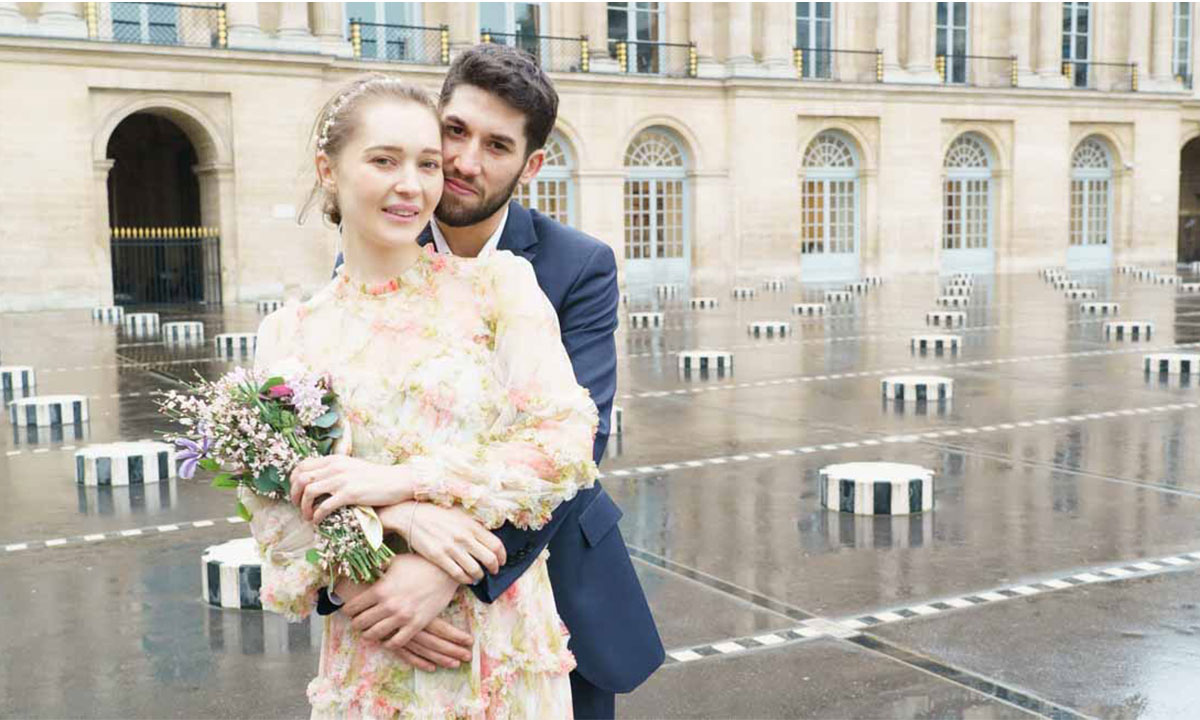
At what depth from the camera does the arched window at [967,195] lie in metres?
40.5

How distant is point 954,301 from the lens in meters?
26.8

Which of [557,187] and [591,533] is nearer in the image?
[591,533]

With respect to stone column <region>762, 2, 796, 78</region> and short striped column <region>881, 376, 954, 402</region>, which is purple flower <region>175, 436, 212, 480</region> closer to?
short striped column <region>881, 376, 954, 402</region>

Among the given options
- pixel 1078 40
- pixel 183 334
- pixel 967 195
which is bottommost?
pixel 183 334

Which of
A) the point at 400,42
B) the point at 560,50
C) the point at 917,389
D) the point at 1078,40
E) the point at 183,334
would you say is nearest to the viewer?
the point at 917,389

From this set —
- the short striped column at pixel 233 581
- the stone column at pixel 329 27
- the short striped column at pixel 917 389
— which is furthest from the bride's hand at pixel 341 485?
the stone column at pixel 329 27

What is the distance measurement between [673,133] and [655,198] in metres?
1.77

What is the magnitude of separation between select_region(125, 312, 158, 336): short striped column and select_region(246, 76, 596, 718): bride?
19701 millimetres

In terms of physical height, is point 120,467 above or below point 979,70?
below

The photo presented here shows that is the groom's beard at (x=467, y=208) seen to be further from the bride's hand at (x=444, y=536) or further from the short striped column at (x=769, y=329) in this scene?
the short striped column at (x=769, y=329)

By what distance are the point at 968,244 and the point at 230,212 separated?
73.4 feet

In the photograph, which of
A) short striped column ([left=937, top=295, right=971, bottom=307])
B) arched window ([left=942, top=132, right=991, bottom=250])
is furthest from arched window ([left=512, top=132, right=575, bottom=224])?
arched window ([left=942, top=132, right=991, bottom=250])

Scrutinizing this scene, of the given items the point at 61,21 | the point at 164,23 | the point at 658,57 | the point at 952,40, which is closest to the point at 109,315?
the point at 61,21

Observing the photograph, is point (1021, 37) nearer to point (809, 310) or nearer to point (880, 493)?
point (809, 310)
